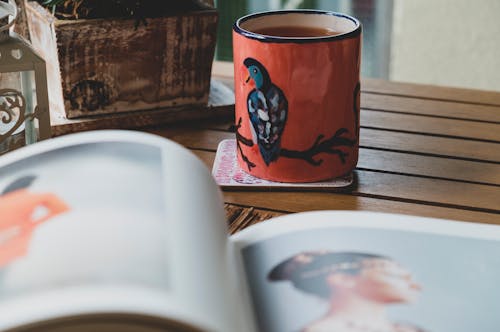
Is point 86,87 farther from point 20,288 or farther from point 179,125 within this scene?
point 20,288

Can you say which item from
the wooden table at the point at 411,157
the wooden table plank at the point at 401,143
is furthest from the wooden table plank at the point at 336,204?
the wooden table plank at the point at 401,143

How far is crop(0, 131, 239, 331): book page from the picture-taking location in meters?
0.38

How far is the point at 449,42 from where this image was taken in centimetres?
185

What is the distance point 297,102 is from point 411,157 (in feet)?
0.55

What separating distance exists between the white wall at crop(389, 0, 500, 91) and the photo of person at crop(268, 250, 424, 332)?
140 centimetres

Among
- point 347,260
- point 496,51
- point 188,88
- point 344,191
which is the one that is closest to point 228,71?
point 188,88

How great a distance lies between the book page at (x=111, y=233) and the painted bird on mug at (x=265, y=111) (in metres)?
0.15

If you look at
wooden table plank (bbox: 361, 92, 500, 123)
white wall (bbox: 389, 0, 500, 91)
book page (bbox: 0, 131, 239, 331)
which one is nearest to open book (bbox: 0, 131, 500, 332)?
book page (bbox: 0, 131, 239, 331)

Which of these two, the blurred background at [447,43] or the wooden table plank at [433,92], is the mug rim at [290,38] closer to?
the wooden table plank at [433,92]

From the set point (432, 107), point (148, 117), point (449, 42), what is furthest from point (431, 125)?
point (449, 42)

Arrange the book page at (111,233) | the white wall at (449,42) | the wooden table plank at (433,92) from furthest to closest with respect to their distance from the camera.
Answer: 1. the white wall at (449,42)
2. the wooden table plank at (433,92)
3. the book page at (111,233)

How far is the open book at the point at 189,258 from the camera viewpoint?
0.38 metres

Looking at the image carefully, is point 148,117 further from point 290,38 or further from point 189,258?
point 189,258

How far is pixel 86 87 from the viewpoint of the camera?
816 mm
